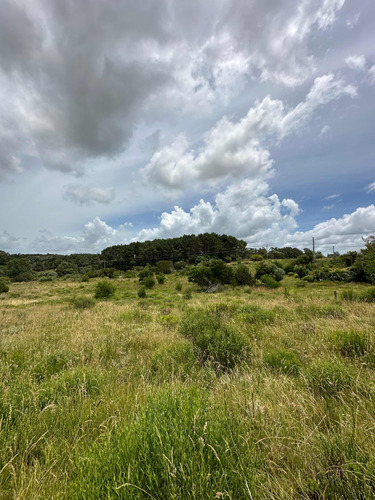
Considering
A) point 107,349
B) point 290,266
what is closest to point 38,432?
point 107,349

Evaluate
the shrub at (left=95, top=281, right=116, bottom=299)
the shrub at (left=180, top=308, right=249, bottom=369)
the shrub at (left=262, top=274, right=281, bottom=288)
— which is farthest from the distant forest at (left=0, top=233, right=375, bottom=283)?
the shrub at (left=180, top=308, right=249, bottom=369)

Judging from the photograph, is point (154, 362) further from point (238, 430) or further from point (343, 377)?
point (343, 377)

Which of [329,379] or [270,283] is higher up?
[329,379]

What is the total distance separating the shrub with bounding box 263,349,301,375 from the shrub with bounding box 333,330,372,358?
54.3 inches

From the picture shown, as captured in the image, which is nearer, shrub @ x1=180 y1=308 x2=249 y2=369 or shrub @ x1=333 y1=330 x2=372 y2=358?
shrub @ x1=333 y1=330 x2=372 y2=358

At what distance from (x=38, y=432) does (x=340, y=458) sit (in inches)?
120

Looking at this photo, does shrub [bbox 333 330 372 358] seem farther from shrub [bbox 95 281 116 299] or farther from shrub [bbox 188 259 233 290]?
shrub [bbox 188 259 233 290]

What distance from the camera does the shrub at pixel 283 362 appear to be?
4.07 meters

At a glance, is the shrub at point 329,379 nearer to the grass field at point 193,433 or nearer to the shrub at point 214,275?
the grass field at point 193,433

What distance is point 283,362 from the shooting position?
4.22m

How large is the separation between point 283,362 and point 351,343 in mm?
2109

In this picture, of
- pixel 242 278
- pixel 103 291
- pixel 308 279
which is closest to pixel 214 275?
pixel 242 278

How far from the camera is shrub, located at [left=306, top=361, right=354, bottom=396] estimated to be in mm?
3186

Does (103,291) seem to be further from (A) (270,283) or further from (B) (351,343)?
(B) (351,343)
